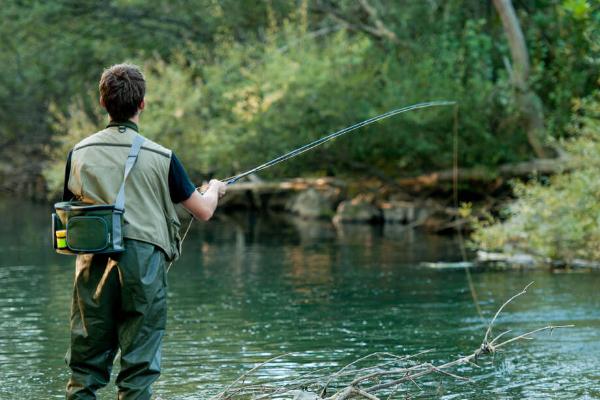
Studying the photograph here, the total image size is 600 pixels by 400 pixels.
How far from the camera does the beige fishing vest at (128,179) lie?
4.73 meters

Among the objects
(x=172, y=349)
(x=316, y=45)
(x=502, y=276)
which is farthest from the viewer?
(x=316, y=45)

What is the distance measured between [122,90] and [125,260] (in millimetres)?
710

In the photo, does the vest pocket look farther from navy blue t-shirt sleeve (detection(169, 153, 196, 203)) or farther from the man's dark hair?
the man's dark hair

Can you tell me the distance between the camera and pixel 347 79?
21891 mm

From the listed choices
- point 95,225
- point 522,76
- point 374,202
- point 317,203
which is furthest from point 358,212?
point 95,225

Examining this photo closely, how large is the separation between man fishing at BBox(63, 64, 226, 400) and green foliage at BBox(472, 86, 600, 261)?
9604 millimetres

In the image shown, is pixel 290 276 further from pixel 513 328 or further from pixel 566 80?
pixel 566 80

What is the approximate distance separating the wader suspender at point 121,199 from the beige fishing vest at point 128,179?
22mm

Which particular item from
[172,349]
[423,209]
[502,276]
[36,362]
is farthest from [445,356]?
[423,209]

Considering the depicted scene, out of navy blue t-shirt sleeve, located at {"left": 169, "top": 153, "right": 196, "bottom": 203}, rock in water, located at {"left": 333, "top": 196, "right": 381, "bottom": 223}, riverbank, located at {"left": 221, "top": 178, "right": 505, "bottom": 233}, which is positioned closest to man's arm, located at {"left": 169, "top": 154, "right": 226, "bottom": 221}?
navy blue t-shirt sleeve, located at {"left": 169, "top": 153, "right": 196, "bottom": 203}

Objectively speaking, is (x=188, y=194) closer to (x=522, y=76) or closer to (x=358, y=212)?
(x=522, y=76)

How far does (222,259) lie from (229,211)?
42.3 ft

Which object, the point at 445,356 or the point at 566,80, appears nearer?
the point at 445,356

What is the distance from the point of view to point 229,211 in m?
29.4
